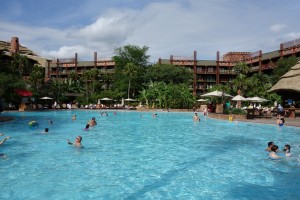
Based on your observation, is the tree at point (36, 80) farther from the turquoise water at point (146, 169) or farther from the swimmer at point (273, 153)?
the swimmer at point (273, 153)

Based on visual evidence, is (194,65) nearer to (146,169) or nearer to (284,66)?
(284,66)

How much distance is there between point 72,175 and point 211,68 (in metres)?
67.9

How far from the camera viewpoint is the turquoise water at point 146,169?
7716 mm

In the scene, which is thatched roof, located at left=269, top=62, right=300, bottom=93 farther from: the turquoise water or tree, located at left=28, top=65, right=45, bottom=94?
tree, located at left=28, top=65, right=45, bottom=94

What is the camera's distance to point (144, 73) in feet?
215

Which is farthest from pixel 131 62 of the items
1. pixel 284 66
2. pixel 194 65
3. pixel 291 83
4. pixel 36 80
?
pixel 291 83

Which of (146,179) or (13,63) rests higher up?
(13,63)

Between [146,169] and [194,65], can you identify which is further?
[194,65]

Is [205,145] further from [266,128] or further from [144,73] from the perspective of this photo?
[144,73]

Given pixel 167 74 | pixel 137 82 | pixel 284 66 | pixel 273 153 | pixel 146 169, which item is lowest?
pixel 146 169

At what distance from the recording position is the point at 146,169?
10156mm

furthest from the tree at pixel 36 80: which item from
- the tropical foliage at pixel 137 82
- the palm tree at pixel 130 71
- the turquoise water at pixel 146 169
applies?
the turquoise water at pixel 146 169

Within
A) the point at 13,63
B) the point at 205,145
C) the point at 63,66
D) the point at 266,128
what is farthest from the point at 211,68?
the point at 205,145

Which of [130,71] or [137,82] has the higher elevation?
[130,71]
